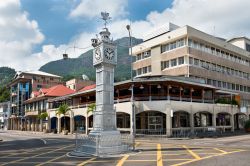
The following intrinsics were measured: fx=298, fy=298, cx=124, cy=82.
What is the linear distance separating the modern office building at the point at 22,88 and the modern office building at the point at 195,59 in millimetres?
36036

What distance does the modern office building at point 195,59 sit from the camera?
54438 mm

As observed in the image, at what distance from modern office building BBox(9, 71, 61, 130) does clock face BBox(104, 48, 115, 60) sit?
69.2 metres

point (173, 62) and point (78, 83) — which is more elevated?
point (173, 62)

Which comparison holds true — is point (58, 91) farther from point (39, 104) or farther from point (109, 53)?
→ point (109, 53)

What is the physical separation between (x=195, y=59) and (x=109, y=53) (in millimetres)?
36835

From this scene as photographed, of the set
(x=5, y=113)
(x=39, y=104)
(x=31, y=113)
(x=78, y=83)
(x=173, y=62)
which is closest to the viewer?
(x=173, y=62)

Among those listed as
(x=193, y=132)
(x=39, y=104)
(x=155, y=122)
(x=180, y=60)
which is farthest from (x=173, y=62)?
(x=39, y=104)

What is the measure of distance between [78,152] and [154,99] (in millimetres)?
21045

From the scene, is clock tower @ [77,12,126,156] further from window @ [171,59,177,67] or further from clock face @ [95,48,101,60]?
window @ [171,59,177,67]

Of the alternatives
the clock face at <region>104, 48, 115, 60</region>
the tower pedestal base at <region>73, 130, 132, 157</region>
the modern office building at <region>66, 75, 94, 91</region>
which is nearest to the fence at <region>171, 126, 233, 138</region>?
the tower pedestal base at <region>73, 130, 132, 157</region>

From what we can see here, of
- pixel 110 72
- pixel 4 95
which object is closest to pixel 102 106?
pixel 110 72

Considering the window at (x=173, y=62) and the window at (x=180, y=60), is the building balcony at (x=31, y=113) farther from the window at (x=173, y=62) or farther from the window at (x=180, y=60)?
the window at (x=180, y=60)

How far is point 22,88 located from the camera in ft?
287

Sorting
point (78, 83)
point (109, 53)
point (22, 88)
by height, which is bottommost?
point (109, 53)
